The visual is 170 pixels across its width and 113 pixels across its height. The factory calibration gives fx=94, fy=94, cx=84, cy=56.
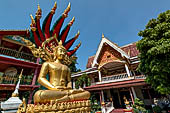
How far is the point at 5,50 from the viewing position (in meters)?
6.84

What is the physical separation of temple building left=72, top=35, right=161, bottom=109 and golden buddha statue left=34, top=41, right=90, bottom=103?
6445 millimetres

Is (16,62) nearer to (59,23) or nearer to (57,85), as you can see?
(59,23)

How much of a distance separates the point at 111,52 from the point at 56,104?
898 cm

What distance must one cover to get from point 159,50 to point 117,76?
17.7 ft

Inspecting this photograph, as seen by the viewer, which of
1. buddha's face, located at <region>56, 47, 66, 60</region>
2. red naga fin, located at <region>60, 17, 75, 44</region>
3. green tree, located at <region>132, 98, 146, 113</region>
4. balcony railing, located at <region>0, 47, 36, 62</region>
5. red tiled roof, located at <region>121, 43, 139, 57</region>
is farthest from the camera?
red tiled roof, located at <region>121, 43, 139, 57</region>

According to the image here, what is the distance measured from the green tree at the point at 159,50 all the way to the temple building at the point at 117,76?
268 cm

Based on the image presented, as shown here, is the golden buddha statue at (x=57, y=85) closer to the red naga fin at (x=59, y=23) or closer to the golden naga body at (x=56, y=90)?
the golden naga body at (x=56, y=90)

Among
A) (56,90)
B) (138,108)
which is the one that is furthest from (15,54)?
(138,108)

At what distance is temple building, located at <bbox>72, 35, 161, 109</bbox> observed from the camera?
26.9 ft

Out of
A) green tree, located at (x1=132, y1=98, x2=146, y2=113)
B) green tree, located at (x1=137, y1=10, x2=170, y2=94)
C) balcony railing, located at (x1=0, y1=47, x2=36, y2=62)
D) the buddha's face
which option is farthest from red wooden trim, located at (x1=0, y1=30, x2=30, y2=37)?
green tree, located at (x1=132, y1=98, x2=146, y2=113)

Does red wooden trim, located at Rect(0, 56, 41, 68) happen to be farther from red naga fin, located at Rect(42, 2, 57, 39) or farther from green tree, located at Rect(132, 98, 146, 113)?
green tree, located at Rect(132, 98, 146, 113)

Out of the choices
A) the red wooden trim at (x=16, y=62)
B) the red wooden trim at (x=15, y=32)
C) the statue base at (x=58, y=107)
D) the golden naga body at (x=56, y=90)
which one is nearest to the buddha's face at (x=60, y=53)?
the golden naga body at (x=56, y=90)

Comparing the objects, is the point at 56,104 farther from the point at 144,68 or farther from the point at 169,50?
Result: the point at 144,68

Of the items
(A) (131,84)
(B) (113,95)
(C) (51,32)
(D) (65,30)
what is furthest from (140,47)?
(B) (113,95)
